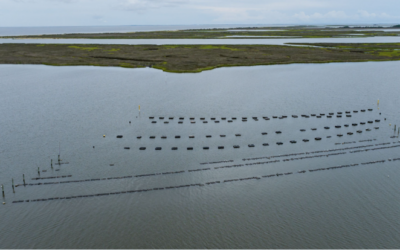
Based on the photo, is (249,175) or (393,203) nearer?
(393,203)

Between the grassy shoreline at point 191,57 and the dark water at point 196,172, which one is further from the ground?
the grassy shoreline at point 191,57

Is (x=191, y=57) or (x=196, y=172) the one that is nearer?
(x=196, y=172)

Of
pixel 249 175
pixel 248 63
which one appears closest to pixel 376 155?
pixel 249 175

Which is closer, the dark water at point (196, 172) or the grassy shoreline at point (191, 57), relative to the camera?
the dark water at point (196, 172)

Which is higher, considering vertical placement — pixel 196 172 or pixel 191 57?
pixel 191 57

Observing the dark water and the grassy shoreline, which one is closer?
the dark water

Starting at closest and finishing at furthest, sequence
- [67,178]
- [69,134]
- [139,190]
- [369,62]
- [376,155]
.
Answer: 1. [139,190]
2. [67,178]
3. [376,155]
4. [69,134]
5. [369,62]

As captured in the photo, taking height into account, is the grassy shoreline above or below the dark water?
above

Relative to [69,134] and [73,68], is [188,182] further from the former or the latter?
[73,68]
